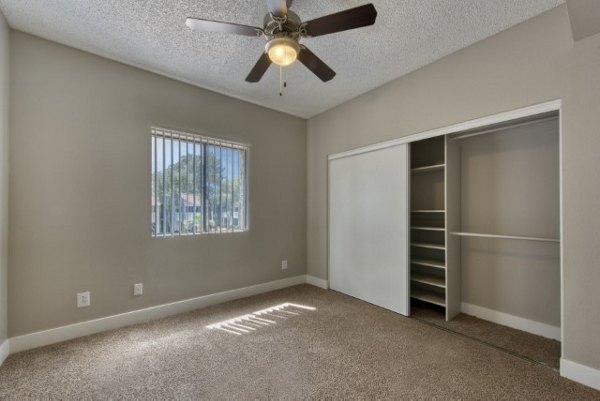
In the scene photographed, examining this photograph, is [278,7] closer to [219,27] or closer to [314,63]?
[219,27]

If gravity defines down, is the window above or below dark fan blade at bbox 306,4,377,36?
below

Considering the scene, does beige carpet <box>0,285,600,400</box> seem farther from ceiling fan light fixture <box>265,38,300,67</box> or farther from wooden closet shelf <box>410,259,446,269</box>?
ceiling fan light fixture <box>265,38,300,67</box>

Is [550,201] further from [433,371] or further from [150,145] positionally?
[150,145]

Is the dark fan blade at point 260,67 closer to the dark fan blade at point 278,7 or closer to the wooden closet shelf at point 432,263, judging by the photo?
the dark fan blade at point 278,7

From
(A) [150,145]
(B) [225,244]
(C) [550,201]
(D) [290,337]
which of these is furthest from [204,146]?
(C) [550,201]

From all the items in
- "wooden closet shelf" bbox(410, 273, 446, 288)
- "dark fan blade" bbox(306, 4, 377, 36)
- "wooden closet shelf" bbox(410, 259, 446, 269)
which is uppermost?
"dark fan blade" bbox(306, 4, 377, 36)

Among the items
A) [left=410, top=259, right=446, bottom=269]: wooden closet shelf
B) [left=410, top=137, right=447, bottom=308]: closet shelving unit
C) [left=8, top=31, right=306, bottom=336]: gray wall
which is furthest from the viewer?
[left=410, top=137, right=447, bottom=308]: closet shelving unit

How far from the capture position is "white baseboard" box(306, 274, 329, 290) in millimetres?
3967

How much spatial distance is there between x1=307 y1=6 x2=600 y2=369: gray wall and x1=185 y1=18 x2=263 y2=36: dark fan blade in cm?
190

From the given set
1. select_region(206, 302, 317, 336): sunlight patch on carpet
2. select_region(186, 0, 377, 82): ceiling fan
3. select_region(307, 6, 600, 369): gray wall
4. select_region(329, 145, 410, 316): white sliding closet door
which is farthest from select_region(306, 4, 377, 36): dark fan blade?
select_region(206, 302, 317, 336): sunlight patch on carpet

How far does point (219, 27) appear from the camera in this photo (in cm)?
174

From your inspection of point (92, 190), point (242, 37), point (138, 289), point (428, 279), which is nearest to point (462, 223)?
point (428, 279)

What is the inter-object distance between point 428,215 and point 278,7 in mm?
2873

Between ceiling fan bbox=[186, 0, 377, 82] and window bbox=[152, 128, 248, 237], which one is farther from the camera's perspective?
window bbox=[152, 128, 248, 237]
